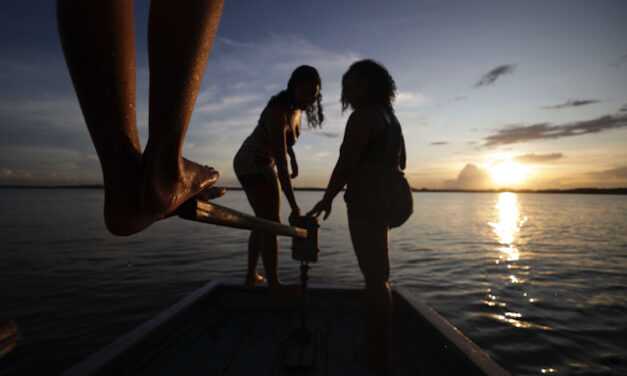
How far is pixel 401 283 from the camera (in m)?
8.38

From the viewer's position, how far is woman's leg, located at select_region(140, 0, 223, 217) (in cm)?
81

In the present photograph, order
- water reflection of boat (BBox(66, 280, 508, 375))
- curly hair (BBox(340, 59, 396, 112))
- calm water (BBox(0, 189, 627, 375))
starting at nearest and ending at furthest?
water reflection of boat (BBox(66, 280, 508, 375)), curly hair (BBox(340, 59, 396, 112)), calm water (BBox(0, 189, 627, 375))

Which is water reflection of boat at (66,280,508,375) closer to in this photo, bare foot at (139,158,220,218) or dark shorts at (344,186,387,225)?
dark shorts at (344,186,387,225)

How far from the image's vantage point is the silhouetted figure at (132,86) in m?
0.73

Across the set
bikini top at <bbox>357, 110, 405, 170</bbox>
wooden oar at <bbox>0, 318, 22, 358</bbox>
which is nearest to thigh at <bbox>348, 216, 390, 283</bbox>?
bikini top at <bbox>357, 110, 405, 170</bbox>

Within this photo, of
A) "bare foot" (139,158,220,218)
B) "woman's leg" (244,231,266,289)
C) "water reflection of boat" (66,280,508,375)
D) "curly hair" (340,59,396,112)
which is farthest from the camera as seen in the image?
"woman's leg" (244,231,266,289)

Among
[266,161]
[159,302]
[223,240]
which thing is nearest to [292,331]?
[266,161]

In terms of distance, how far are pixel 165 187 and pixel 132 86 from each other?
0.96 ft

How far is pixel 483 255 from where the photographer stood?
40.3ft

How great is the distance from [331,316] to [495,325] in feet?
13.0

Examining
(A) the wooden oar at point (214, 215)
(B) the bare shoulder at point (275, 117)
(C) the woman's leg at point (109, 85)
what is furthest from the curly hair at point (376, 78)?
(C) the woman's leg at point (109, 85)

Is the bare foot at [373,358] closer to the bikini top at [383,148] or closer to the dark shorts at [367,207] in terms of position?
the dark shorts at [367,207]

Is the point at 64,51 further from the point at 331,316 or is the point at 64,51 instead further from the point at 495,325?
the point at 495,325

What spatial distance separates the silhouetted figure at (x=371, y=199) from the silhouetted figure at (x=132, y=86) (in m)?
1.61
